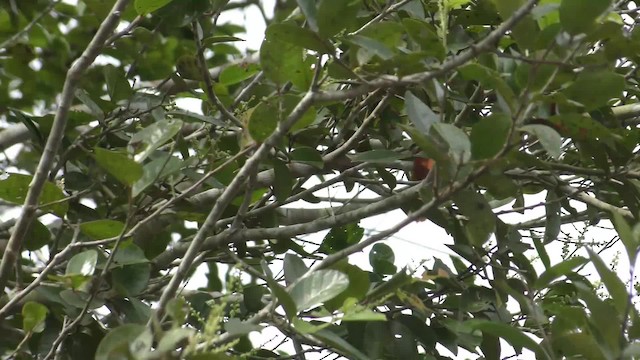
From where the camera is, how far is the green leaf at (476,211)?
2.96 feet

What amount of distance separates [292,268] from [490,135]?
234 millimetres

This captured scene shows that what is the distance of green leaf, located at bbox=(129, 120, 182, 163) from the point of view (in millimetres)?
870

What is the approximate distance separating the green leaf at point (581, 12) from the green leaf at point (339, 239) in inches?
21.2

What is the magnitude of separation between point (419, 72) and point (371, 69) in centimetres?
7

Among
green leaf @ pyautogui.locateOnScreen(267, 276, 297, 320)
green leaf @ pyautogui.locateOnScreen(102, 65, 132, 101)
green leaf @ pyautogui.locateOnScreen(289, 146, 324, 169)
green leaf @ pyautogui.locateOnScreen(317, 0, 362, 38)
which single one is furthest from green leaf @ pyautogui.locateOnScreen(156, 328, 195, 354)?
green leaf @ pyautogui.locateOnScreen(102, 65, 132, 101)

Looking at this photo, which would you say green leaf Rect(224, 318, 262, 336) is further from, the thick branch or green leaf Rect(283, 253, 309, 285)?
the thick branch

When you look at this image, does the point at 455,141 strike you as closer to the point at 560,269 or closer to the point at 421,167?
the point at 560,269

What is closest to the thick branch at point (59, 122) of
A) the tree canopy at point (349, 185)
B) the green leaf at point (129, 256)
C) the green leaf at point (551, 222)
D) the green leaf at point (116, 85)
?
the tree canopy at point (349, 185)

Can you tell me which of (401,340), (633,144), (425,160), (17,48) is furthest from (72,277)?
(17,48)

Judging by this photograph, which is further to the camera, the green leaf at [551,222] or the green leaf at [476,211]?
the green leaf at [551,222]

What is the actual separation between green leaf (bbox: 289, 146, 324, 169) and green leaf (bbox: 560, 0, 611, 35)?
1.16 ft

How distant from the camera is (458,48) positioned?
3.43 feet

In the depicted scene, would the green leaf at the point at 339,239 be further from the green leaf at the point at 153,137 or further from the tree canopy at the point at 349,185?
the green leaf at the point at 153,137

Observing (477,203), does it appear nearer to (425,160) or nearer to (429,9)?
(425,160)
